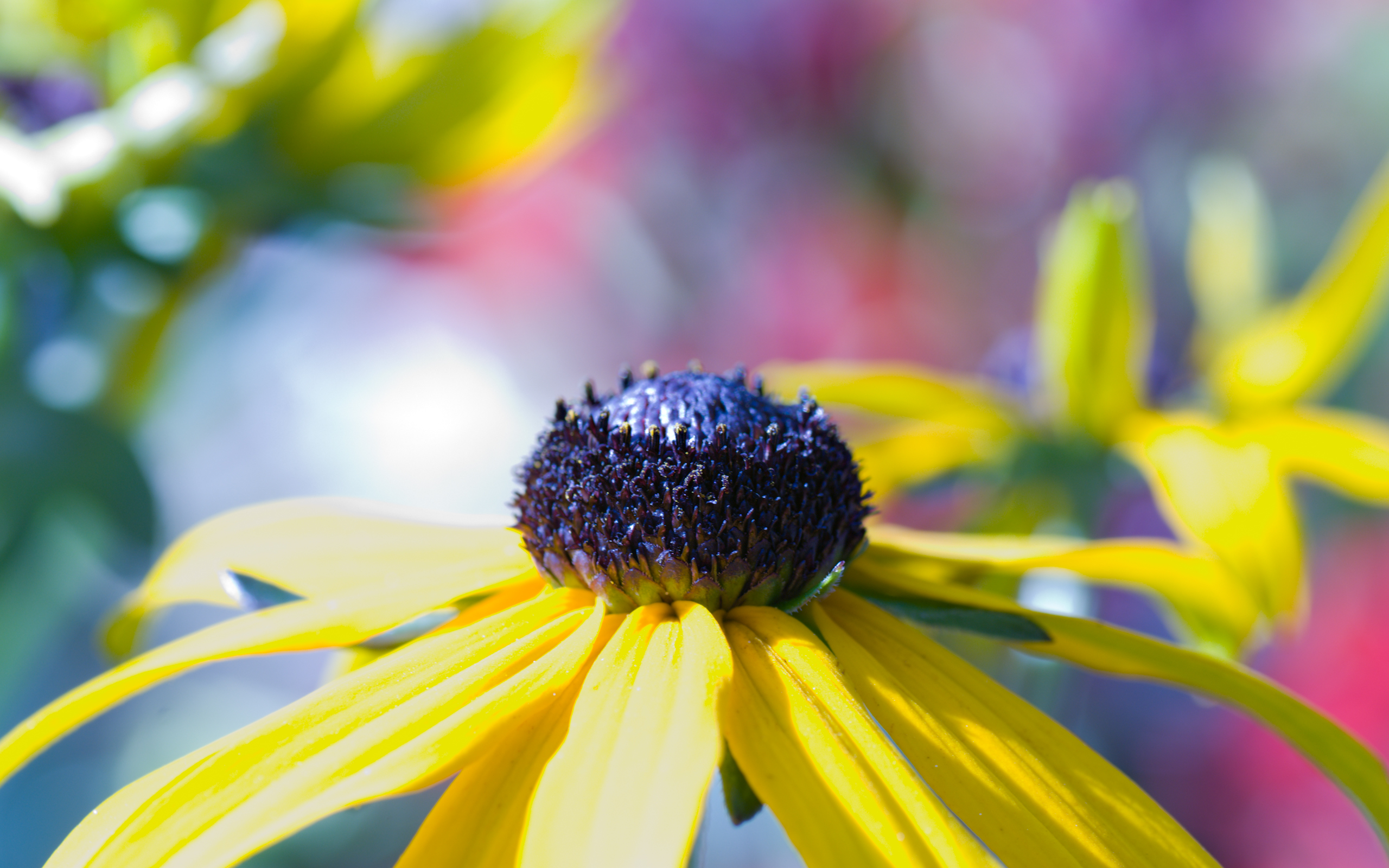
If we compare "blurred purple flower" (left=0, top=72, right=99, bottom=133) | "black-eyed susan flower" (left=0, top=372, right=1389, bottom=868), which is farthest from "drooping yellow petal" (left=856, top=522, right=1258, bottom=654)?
"blurred purple flower" (left=0, top=72, right=99, bottom=133)

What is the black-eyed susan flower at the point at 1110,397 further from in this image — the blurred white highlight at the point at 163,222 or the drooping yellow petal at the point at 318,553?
the blurred white highlight at the point at 163,222

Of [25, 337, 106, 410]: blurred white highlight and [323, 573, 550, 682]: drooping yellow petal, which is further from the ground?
[25, 337, 106, 410]: blurred white highlight

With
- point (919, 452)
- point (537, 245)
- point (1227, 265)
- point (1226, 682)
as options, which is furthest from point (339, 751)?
point (537, 245)

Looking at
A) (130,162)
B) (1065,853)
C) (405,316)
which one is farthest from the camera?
(405,316)

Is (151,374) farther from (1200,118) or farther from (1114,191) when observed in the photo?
(1200,118)

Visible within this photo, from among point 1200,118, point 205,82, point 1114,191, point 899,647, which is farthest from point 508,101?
point 1200,118

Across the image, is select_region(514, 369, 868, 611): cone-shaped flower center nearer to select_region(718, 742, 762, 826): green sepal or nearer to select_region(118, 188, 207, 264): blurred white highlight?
select_region(718, 742, 762, 826): green sepal
